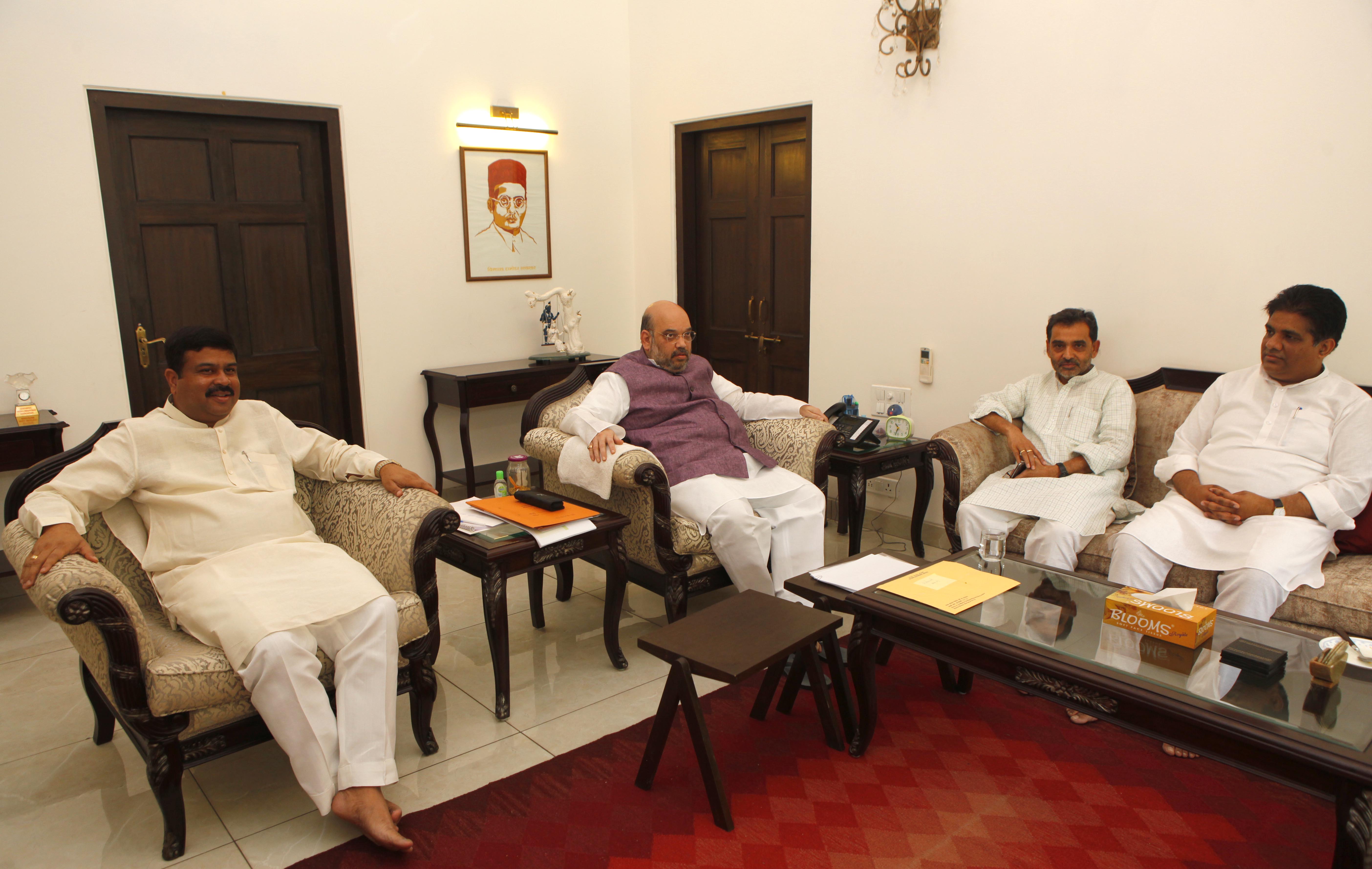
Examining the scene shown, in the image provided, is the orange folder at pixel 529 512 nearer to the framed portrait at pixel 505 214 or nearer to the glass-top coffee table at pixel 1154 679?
the glass-top coffee table at pixel 1154 679

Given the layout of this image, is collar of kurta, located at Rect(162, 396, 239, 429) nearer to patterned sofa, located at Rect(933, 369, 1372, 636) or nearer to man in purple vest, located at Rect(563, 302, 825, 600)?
man in purple vest, located at Rect(563, 302, 825, 600)

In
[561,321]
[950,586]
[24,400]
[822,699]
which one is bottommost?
[822,699]

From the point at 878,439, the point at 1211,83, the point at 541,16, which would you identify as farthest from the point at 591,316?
the point at 1211,83

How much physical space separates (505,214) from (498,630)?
321 cm

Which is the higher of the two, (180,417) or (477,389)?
(180,417)

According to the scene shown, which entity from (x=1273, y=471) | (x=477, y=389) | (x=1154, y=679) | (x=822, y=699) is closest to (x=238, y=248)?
(x=477, y=389)

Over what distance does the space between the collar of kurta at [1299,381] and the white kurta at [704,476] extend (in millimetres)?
1593

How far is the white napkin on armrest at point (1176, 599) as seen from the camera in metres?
2.18

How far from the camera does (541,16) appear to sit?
5.29 m

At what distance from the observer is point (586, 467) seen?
128 inches

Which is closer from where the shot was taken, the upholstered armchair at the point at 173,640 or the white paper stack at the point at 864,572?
the upholstered armchair at the point at 173,640

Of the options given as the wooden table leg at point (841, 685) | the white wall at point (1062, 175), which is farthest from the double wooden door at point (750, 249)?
the wooden table leg at point (841, 685)

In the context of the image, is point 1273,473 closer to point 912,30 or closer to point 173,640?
point 912,30

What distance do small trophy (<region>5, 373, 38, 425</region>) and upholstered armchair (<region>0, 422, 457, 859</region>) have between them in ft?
4.84
